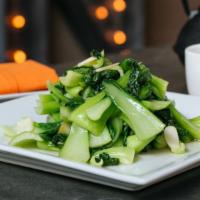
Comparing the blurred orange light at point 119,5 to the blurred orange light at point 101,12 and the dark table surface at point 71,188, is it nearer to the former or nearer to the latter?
the blurred orange light at point 101,12

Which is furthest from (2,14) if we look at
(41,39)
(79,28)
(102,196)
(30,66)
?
(102,196)

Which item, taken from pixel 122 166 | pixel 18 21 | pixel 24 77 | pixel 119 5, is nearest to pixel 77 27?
pixel 119 5

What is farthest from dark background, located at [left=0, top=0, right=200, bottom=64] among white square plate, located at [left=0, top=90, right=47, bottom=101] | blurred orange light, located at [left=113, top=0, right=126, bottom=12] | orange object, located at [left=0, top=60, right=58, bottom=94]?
white square plate, located at [left=0, top=90, right=47, bottom=101]

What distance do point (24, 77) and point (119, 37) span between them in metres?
1.69

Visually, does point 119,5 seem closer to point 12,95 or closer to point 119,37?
point 119,37

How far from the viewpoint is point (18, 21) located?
2531 millimetres

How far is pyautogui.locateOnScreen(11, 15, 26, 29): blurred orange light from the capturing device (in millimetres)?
2523

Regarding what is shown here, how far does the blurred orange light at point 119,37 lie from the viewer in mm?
2871

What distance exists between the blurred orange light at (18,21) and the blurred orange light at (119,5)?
1.56ft

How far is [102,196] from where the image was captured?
2.39ft

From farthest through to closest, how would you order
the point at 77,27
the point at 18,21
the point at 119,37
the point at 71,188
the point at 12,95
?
1. the point at 119,37
2. the point at 77,27
3. the point at 18,21
4. the point at 12,95
5. the point at 71,188

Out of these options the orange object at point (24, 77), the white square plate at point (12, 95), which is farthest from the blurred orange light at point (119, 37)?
the white square plate at point (12, 95)

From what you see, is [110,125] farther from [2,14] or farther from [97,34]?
[97,34]

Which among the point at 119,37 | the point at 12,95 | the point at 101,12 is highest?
the point at 12,95
